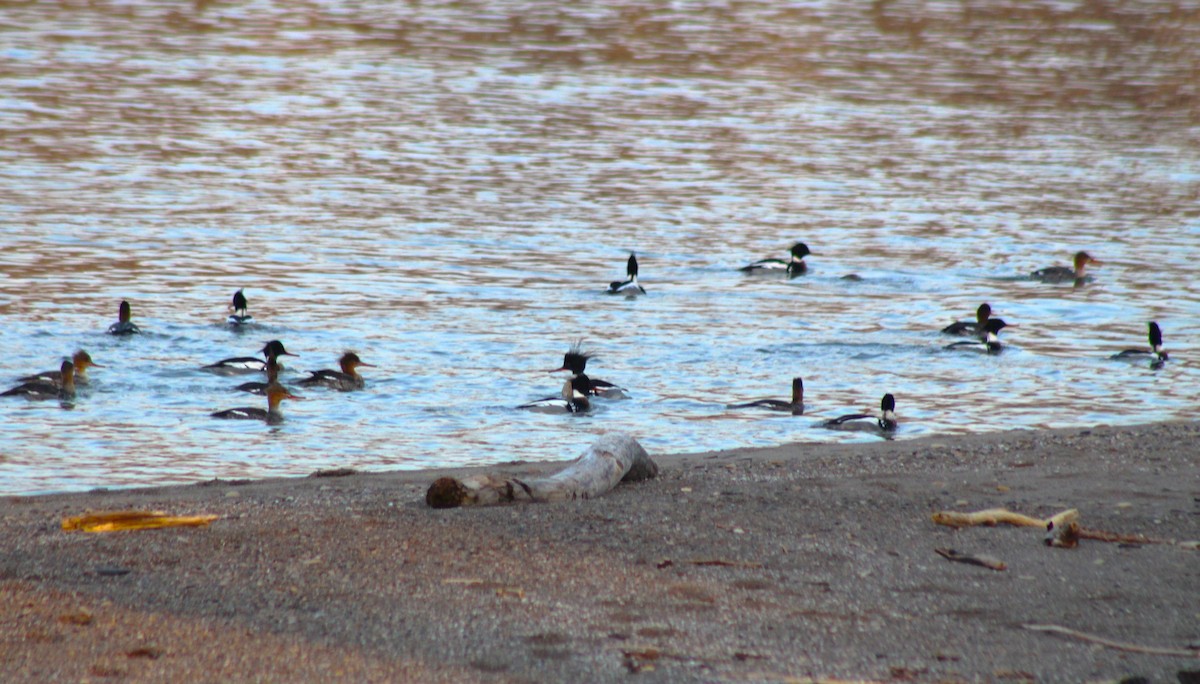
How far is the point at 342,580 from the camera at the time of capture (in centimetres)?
726

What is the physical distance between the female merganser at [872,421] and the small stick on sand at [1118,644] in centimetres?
628

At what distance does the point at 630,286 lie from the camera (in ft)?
64.0

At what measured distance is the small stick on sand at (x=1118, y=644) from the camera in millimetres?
6491

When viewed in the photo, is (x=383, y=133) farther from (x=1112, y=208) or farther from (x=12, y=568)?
(x=12, y=568)

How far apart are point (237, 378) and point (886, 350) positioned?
21.9 ft

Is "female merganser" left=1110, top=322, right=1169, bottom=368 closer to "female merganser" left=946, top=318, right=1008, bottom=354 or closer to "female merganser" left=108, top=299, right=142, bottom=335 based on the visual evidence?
"female merganser" left=946, top=318, right=1008, bottom=354

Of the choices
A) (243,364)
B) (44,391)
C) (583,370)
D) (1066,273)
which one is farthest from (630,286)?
(44,391)

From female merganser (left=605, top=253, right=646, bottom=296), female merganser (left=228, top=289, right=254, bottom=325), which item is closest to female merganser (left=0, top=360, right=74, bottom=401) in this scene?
female merganser (left=228, top=289, right=254, bottom=325)

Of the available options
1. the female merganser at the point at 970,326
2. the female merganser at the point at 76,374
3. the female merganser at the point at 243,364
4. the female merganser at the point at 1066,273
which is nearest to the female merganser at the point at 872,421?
the female merganser at the point at 970,326

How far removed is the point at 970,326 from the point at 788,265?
4.27 meters

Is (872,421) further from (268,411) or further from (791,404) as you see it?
(268,411)

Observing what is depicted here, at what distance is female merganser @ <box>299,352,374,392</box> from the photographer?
574 inches

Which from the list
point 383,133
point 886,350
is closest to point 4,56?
point 383,133

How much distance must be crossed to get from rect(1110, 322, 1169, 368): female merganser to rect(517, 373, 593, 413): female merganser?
5900 millimetres
